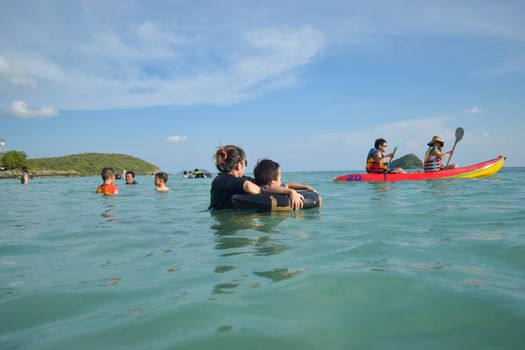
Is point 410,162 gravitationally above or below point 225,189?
above

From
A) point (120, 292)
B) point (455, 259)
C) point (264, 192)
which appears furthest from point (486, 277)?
point (264, 192)

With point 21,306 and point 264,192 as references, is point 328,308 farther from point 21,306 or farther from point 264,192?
point 264,192

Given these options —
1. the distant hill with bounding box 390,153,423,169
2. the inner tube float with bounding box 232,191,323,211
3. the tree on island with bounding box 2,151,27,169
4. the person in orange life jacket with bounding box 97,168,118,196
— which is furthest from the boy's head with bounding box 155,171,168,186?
the tree on island with bounding box 2,151,27,169

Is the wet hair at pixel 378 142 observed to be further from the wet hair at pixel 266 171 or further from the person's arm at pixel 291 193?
the person's arm at pixel 291 193

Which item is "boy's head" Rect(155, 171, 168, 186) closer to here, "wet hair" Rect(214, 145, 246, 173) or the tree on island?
A: "wet hair" Rect(214, 145, 246, 173)

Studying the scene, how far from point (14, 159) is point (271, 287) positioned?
84.2 m

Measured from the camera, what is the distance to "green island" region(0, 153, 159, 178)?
8088cm

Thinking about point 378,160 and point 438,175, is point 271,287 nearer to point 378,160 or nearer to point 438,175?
point 378,160

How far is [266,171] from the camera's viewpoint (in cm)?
691

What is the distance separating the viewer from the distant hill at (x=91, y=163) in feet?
272

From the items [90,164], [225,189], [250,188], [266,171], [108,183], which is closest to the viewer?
[250,188]

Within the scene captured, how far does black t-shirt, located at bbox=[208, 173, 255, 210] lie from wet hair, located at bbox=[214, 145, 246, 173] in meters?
0.17

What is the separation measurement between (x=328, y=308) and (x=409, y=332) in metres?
0.48

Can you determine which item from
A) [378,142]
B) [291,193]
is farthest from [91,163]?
[291,193]
